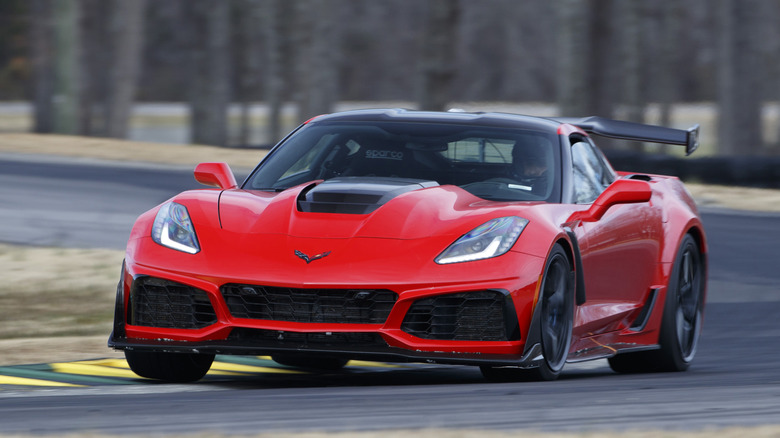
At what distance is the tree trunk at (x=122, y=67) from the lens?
37656 millimetres

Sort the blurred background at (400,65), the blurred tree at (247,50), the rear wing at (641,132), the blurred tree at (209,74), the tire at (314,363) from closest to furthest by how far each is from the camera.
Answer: the tire at (314,363) < the rear wing at (641,132) < the blurred background at (400,65) < the blurred tree at (209,74) < the blurred tree at (247,50)

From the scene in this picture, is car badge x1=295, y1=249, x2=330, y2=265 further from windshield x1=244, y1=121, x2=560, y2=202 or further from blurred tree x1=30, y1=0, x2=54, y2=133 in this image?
blurred tree x1=30, y1=0, x2=54, y2=133

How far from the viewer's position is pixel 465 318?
5.65 metres

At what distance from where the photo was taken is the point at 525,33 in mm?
71812

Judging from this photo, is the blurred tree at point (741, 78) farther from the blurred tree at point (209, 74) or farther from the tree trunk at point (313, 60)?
the blurred tree at point (209, 74)

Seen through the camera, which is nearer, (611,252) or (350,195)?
(350,195)

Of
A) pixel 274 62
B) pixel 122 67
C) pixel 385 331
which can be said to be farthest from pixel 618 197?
pixel 274 62

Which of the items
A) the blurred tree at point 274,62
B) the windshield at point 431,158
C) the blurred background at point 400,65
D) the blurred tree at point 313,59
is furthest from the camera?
the blurred tree at point 274,62

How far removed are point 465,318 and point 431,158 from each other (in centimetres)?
130

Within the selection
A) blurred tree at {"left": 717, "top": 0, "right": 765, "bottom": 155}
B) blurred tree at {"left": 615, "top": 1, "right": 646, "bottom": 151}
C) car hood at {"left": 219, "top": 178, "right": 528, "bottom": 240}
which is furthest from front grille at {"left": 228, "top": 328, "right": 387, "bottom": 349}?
blurred tree at {"left": 615, "top": 1, "right": 646, "bottom": 151}

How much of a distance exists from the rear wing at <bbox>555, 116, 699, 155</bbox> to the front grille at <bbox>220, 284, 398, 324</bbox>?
8.34ft

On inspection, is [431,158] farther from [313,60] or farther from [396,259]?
[313,60]

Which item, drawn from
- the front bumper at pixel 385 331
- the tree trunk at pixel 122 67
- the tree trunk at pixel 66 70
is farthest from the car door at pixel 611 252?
the tree trunk at pixel 122 67

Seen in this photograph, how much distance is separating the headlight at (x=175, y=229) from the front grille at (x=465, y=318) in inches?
39.9
